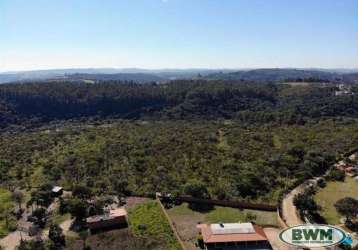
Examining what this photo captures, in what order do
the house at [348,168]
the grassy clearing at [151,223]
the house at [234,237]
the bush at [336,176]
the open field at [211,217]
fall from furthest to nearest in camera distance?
1. the house at [348,168]
2. the bush at [336,176]
3. the open field at [211,217]
4. the grassy clearing at [151,223]
5. the house at [234,237]

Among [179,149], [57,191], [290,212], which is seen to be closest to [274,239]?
[290,212]

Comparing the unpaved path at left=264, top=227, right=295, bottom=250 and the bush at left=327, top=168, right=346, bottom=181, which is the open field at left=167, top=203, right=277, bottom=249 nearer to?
the unpaved path at left=264, top=227, right=295, bottom=250

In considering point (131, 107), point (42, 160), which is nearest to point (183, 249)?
point (42, 160)

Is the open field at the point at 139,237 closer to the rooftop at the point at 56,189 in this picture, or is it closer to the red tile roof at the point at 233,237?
the red tile roof at the point at 233,237

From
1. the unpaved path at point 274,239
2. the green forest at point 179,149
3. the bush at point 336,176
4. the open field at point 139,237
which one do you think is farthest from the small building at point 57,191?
the bush at point 336,176

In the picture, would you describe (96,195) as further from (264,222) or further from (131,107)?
(131,107)

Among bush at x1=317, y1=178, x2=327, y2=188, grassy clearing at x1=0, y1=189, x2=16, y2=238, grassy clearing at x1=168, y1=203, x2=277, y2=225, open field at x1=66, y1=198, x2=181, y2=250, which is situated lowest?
grassy clearing at x1=0, y1=189, x2=16, y2=238

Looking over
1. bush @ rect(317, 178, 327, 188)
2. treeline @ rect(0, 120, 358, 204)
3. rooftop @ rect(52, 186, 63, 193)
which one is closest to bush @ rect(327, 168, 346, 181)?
bush @ rect(317, 178, 327, 188)

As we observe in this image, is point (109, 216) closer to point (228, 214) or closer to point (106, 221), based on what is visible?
point (106, 221)
